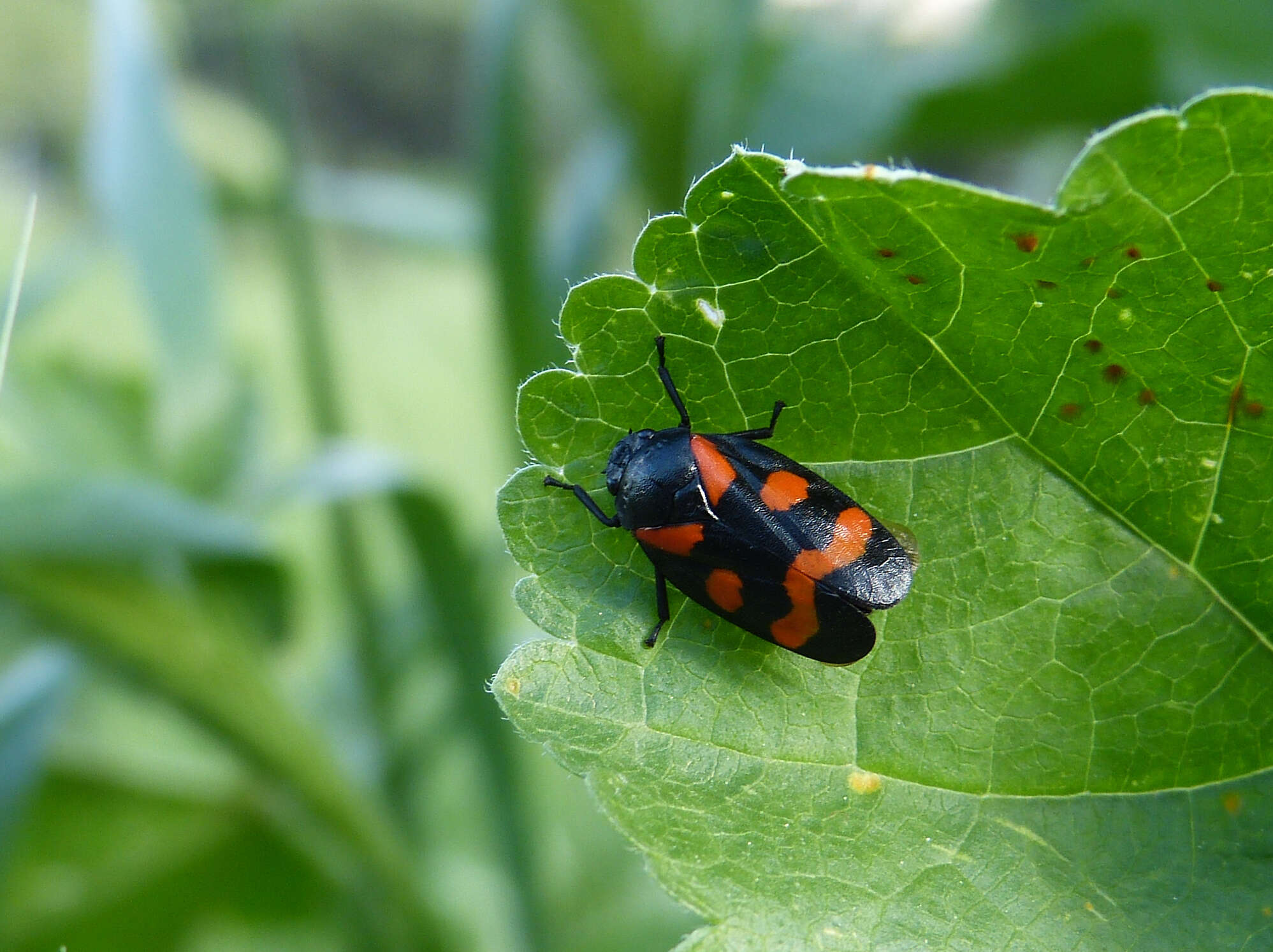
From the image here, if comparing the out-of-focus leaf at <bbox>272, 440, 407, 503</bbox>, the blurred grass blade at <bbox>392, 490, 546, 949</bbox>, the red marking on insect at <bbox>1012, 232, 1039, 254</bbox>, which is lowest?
the blurred grass blade at <bbox>392, 490, 546, 949</bbox>

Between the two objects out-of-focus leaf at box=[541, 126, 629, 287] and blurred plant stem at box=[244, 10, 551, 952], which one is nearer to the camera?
blurred plant stem at box=[244, 10, 551, 952]

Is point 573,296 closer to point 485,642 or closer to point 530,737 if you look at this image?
point 530,737

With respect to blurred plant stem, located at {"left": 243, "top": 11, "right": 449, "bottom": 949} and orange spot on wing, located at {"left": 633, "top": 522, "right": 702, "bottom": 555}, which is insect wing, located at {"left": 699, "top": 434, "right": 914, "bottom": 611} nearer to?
orange spot on wing, located at {"left": 633, "top": 522, "right": 702, "bottom": 555}

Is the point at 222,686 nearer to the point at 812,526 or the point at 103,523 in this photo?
the point at 103,523

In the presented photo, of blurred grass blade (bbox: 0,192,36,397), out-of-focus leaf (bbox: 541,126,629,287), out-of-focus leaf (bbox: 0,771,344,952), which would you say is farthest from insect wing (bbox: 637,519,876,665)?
out-of-focus leaf (bbox: 0,771,344,952)

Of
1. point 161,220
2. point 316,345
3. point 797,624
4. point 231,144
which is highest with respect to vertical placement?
point 797,624

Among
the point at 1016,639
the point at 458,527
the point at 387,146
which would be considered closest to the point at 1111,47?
the point at 458,527

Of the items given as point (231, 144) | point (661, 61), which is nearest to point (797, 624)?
point (661, 61)

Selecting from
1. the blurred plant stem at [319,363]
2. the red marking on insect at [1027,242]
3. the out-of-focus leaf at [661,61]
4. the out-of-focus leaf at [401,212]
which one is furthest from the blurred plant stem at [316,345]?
the red marking on insect at [1027,242]
